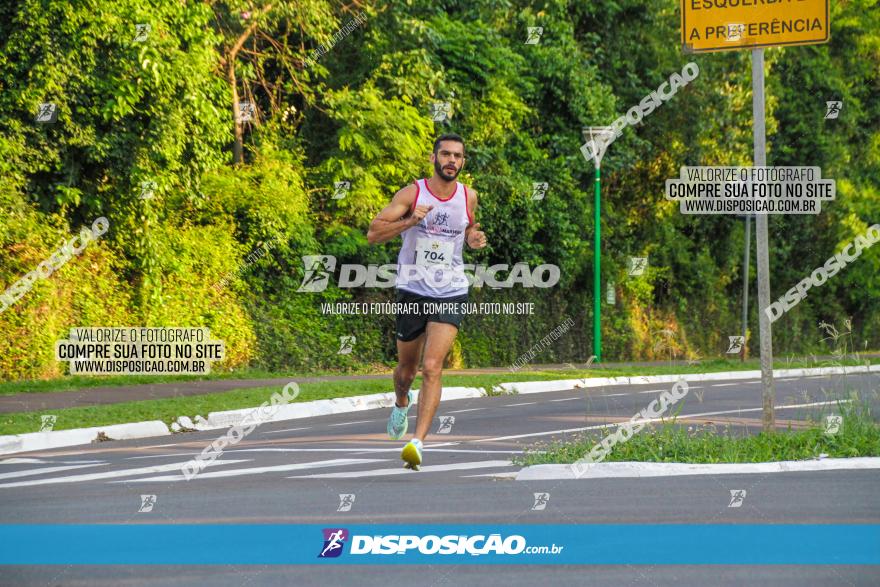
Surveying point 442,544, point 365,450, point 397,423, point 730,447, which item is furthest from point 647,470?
point 442,544

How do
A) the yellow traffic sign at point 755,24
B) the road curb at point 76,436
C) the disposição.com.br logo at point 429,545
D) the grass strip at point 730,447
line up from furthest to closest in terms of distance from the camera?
1. the road curb at point 76,436
2. the yellow traffic sign at point 755,24
3. the grass strip at point 730,447
4. the disposição.com.br logo at point 429,545

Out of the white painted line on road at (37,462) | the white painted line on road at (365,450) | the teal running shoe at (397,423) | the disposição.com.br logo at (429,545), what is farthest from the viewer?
the white painted line on road at (365,450)

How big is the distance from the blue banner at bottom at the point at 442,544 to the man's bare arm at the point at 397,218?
2.80 m

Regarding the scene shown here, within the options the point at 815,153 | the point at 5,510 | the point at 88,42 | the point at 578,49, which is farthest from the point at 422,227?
the point at 815,153

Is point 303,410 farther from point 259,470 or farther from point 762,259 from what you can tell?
point 762,259

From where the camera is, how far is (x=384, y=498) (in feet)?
30.0

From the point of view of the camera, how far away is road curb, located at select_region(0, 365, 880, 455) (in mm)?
14406

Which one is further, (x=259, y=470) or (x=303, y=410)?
(x=303, y=410)

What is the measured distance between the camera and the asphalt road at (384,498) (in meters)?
6.64

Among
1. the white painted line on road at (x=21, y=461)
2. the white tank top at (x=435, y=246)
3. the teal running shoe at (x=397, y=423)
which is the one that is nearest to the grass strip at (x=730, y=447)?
the teal running shoe at (x=397, y=423)

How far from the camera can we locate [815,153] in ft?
135

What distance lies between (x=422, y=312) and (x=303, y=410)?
27.7ft

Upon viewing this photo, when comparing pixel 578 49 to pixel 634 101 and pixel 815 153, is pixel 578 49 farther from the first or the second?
pixel 815 153

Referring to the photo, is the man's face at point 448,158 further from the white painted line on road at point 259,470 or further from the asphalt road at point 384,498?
the white painted line on road at point 259,470
